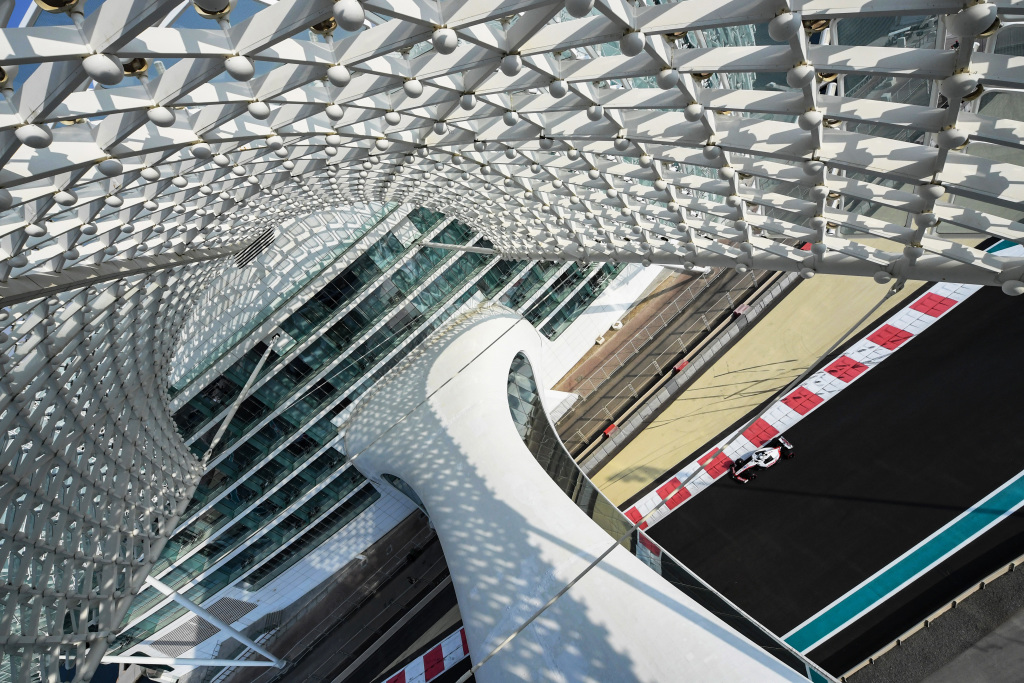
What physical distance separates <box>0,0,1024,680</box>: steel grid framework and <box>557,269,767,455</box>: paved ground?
30.7ft

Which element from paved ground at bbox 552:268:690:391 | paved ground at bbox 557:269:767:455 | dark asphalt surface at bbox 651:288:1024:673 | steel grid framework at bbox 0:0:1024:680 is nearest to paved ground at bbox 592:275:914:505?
paved ground at bbox 557:269:767:455

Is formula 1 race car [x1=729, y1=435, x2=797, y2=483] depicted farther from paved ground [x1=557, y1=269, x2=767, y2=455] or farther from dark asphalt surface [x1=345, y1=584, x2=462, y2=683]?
dark asphalt surface [x1=345, y1=584, x2=462, y2=683]

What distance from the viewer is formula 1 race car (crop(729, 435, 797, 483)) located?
2309 centimetres

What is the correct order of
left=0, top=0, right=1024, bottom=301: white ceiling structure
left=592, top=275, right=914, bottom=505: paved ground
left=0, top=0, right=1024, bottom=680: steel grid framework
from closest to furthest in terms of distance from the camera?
left=0, top=0, right=1024, bottom=301: white ceiling structure → left=0, top=0, right=1024, bottom=680: steel grid framework → left=592, top=275, right=914, bottom=505: paved ground

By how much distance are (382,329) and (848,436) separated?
2090 cm

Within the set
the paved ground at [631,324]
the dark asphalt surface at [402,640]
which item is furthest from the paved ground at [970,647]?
the paved ground at [631,324]

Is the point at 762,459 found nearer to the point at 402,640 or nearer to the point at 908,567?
the point at 908,567

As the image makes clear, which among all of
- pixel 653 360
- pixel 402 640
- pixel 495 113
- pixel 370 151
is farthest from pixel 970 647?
pixel 370 151

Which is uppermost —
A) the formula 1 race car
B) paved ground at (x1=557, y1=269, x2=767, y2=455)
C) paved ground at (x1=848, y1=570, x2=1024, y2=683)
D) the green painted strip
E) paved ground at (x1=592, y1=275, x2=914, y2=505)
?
paved ground at (x1=557, y1=269, x2=767, y2=455)

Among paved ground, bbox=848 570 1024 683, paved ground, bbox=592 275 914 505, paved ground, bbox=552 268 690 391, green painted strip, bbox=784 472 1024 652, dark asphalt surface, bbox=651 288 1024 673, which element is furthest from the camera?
paved ground, bbox=552 268 690 391

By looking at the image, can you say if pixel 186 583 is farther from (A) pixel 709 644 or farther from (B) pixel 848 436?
(B) pixel 848 436

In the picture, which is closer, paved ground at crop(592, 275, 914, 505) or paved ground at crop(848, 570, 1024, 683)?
paved ground at crop(848, 570, 1024, 683)

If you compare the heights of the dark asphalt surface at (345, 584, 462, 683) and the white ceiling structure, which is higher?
the white ceiling structure

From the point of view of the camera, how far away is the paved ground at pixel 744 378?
2586 centimetres
